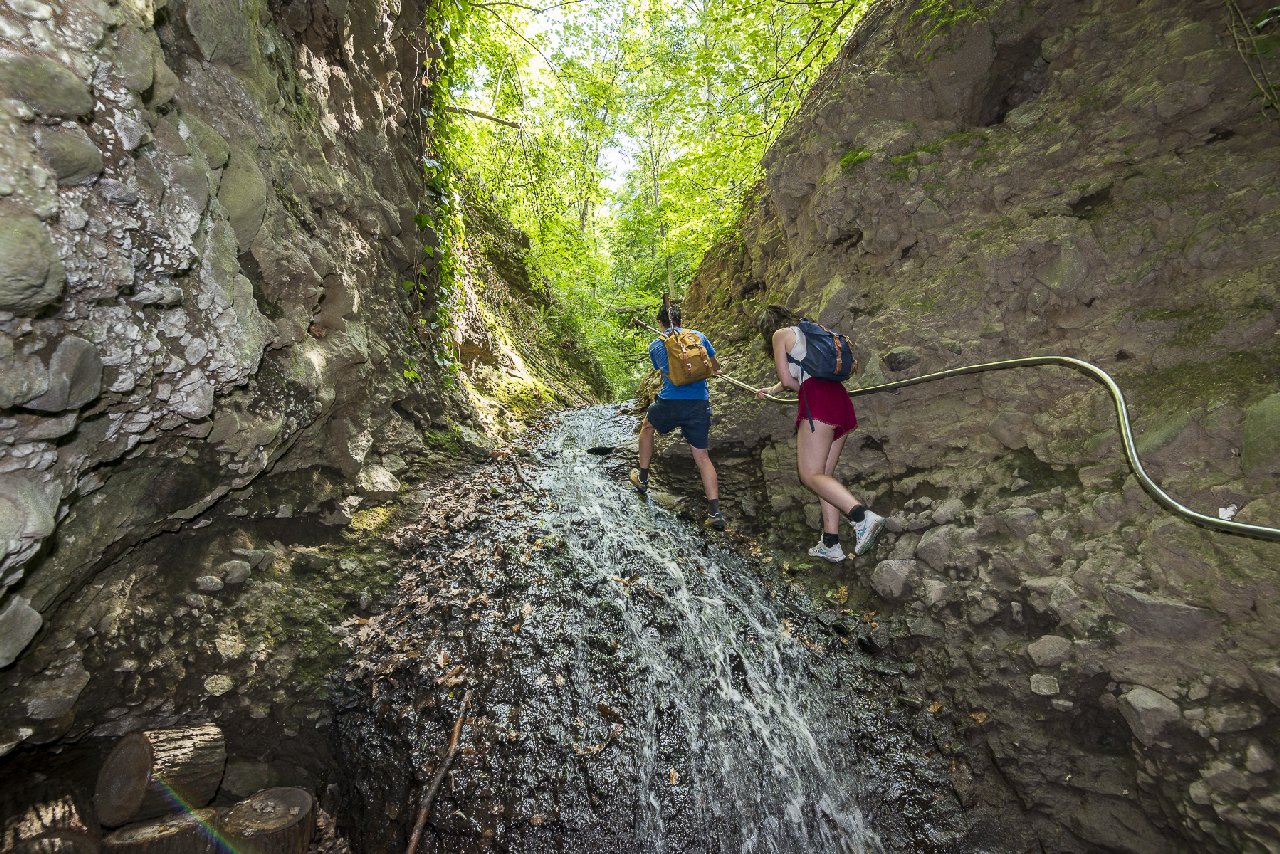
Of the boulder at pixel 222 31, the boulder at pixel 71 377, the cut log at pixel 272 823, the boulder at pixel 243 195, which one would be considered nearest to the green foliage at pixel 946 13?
the boulder at pixel 222 31

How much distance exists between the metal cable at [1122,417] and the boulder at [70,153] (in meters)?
5.61

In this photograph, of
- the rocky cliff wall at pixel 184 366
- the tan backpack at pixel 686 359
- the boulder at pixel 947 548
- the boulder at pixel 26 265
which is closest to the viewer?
the boulder at pixel 26 265

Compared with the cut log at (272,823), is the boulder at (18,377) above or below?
above

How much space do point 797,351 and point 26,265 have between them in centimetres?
476

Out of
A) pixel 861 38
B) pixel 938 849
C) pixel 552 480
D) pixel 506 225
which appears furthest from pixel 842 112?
pixel 506 225

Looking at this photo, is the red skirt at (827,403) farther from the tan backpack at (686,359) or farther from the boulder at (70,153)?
the boulder at (70,153)

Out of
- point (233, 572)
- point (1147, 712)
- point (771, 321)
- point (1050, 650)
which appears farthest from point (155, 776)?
point (771, 321)

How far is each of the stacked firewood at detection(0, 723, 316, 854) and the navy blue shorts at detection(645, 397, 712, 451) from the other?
443 centimetres

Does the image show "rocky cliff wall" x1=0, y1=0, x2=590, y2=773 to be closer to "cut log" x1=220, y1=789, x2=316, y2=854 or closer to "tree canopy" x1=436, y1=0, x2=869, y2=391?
"cut log" x1=220, y1=789, x2=316, y2=854

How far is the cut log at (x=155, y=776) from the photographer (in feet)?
9.01

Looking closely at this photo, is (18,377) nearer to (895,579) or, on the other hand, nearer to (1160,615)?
(895,579)

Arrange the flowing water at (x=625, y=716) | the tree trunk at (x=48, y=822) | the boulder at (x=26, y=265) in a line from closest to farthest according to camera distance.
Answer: the boulder at (x=26, y=265) → the tree trunk at (x=48, y=822) → the flowing water at (x=625, y=716)

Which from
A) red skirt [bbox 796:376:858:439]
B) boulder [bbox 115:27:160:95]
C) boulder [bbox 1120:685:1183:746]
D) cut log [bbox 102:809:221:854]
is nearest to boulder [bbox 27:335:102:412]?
boulder [bbox 115:27:160:95]

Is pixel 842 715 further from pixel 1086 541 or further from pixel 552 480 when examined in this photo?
pixel 552 480
